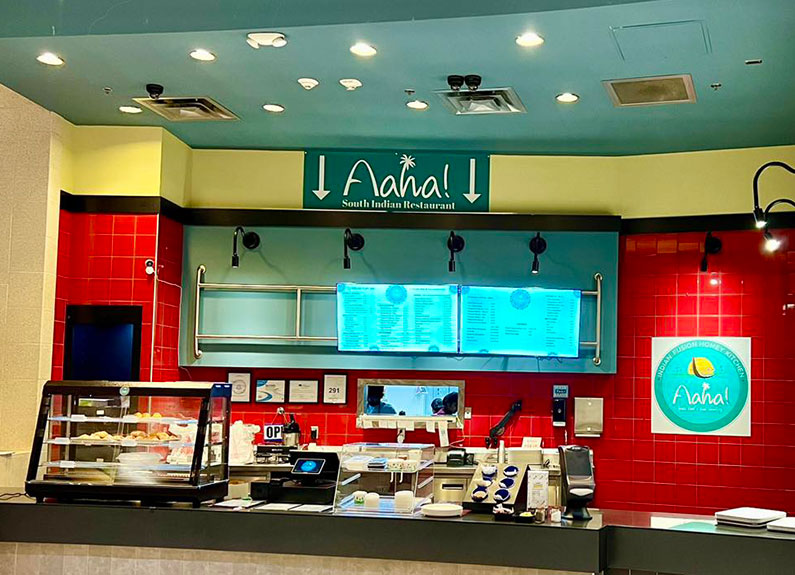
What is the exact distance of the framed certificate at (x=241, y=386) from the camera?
8.31 metres

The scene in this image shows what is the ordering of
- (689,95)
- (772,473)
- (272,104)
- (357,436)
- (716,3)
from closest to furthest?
(716,3), (689,95), (272,104), (772,473), (357,436)

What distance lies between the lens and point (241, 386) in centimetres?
831

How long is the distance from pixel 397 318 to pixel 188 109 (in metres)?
2.20

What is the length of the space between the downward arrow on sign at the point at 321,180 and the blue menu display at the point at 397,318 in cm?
80

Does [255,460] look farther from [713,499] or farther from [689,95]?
[689,95]

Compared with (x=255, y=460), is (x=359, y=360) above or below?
above

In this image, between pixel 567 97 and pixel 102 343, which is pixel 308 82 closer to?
pixel 567 97

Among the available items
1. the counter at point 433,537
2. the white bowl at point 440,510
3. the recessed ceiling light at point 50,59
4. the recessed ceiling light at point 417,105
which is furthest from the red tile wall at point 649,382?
the white bowl at point 440,510

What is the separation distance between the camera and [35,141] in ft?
23.7

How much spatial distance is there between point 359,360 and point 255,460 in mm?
1107

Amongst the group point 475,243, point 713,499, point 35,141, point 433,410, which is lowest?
point 713,499

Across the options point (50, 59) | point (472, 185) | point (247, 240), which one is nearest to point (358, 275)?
point (247, 240)

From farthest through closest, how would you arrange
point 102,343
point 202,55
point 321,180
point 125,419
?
point 321,180, point 102,343, point 202,55, point 125,419

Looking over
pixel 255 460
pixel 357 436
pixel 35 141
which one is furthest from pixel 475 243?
pixel 35 141
